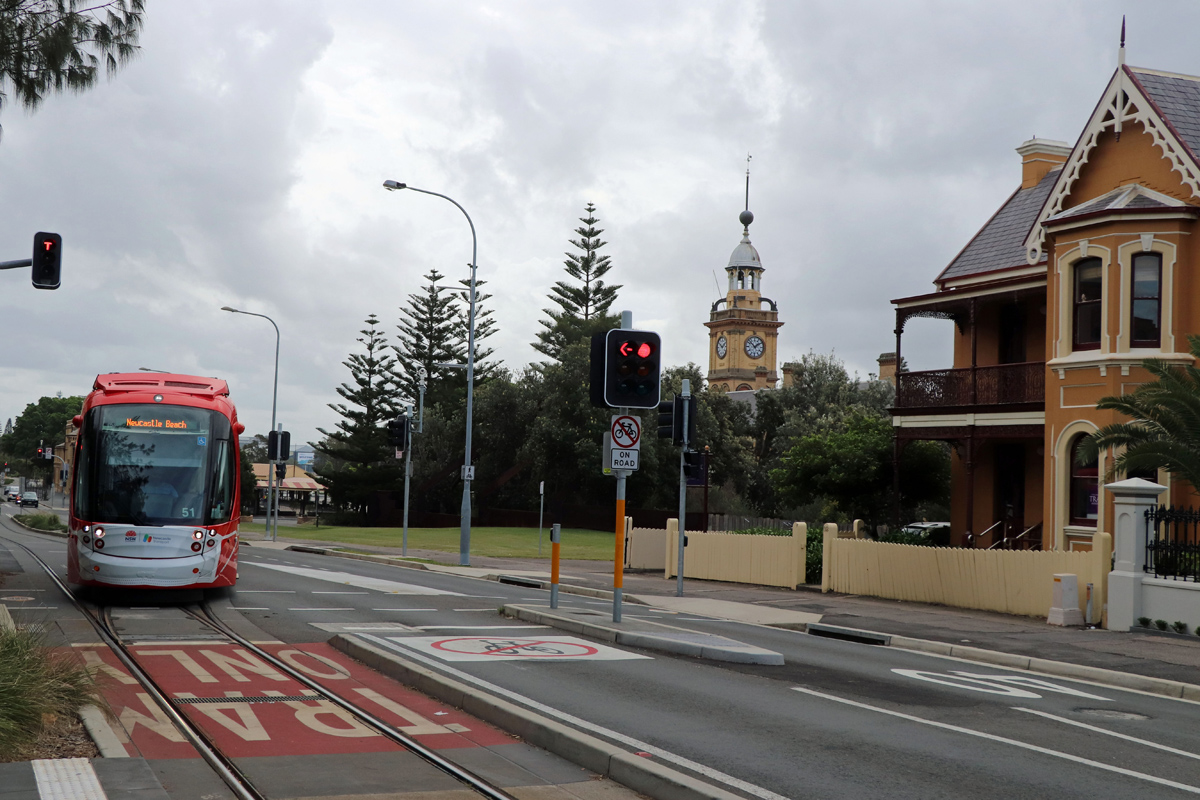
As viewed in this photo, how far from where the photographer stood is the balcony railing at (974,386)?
27.1 meters

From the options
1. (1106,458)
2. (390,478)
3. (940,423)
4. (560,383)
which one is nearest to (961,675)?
(1106,458)

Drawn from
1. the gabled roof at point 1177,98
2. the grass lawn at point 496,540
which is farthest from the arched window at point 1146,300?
the grass lawn at point 496,540

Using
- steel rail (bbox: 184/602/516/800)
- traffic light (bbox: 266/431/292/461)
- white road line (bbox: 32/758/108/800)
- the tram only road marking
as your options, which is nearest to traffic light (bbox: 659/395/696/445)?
the tram only road marking

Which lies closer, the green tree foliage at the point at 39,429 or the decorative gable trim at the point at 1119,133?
the decorative gable trim at the point at 1119,133

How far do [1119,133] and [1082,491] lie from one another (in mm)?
7706

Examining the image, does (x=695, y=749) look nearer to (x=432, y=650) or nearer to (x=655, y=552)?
(x=432, y=650)

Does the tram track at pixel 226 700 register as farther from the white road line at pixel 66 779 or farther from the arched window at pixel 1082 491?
the arched window at pixel 1082 491

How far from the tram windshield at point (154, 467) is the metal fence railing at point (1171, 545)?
45.2ft

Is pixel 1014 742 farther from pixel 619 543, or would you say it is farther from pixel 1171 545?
pixel 1171 545

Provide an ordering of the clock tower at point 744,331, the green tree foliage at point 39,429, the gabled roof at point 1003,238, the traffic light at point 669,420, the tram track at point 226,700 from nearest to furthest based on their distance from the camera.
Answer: the tram track at point 226,700, the traffic light at point 669,420, the gabled roof at point 1003,238, the clock tower at point 744,331, the green tree foliage at point 39,429

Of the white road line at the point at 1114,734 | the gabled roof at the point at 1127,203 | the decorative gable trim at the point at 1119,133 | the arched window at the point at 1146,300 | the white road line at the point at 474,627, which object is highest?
the decorative gable trim at the point at 1119,133

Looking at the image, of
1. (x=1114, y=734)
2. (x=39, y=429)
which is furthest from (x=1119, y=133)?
(x=39, y=429)

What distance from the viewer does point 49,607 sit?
15375 mm

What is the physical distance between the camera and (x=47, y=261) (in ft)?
55.7
